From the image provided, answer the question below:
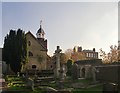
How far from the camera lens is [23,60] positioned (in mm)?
43156

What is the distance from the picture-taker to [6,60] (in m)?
44.0

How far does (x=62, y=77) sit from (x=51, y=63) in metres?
34.4

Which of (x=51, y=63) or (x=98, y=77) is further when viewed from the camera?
(x=51, y=63)

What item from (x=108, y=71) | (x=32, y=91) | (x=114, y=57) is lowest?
(x=32, y=91)

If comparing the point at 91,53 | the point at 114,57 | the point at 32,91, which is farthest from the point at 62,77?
the point at 91,53

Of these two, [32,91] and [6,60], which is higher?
[6,60]

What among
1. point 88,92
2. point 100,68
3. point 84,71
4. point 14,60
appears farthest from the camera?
point 14,60

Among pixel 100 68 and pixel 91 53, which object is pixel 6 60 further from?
pixel 91 53

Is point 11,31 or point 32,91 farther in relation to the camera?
point 11,31

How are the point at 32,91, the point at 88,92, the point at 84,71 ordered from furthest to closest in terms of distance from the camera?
the point at 84,71, the point at 32,91, the point at 88,92

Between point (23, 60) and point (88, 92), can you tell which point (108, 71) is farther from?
point (23, 60)

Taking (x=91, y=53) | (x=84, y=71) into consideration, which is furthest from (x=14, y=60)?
(x=91, y=53)

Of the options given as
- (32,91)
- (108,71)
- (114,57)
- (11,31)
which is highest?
(11,31)

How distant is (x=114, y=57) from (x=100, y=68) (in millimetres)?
30608
